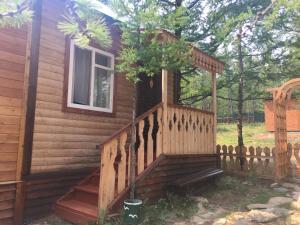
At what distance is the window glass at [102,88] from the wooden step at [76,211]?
232cm

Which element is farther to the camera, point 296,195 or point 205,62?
point 205,62

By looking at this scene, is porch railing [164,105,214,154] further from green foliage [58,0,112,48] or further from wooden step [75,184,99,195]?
green foliage [58,0,112,48]

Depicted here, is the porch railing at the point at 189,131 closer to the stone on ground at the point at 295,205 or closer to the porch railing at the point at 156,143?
the porch railing at the point at 156,143

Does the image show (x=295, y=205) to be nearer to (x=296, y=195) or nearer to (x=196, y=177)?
(x=296, y=195)

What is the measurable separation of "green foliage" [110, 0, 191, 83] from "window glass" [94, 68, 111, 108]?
2.11 meters

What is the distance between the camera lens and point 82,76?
6938 mm

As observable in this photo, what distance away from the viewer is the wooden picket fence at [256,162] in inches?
339

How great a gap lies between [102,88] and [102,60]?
0.67m

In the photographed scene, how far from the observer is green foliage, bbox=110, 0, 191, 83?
16.5ft

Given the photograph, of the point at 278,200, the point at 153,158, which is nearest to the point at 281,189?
the point at 278,200

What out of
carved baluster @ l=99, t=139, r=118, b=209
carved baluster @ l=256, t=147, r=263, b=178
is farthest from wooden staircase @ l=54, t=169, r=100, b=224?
carved baluster @ l=256, t=147, r=263, b=178

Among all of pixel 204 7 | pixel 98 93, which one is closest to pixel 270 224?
pixel 98 93

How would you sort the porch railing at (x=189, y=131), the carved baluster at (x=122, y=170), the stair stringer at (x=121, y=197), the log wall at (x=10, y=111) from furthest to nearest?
the porch railing at (x=189, y=131) < the carved baluster at (x=122, y=170) < the stair stringer at (x=121, y=197) < the log wall at (x=10, y=111)

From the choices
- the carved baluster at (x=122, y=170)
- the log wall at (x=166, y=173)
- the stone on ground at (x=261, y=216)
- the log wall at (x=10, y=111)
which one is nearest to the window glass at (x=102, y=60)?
the log wall at (x=10, y=111)
